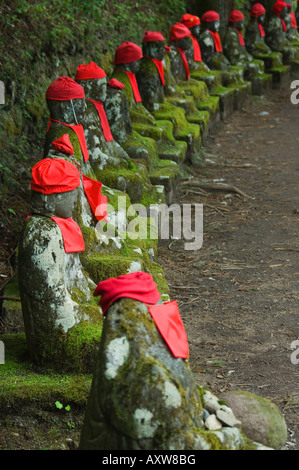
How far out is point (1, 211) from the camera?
706 cm

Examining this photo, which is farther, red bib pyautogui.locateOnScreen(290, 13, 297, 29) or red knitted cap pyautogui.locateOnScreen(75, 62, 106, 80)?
red bib pyautogui.locateOnScreen(290, 13, 297, 29)

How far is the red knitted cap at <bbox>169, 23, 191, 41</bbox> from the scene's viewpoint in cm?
1048

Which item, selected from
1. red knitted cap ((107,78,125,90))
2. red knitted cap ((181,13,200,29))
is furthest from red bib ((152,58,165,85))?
red knitted cap ((181,13,200,29))

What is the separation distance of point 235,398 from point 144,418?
106 cm

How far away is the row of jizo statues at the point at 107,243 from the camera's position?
3.05 metres

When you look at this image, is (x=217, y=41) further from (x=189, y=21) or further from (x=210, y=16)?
(x=189, y=21)

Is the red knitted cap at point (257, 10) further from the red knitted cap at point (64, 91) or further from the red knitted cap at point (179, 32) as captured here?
the red knitted cap at point (64, 91)

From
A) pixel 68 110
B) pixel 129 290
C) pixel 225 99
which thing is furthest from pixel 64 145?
pixel 225 99

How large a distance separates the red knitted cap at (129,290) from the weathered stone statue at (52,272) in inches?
30.5

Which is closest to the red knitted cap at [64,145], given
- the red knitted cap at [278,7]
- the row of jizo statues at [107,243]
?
the row of jizo statues at [107,243]

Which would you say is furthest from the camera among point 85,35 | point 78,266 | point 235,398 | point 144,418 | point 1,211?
point 85,35

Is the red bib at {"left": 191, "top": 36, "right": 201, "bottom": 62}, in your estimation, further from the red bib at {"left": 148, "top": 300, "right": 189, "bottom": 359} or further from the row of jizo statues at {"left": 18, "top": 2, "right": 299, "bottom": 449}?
the red bib at {"left": 148, "top": 300, "right": 189, "bottom": 359}

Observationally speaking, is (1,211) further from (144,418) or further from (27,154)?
(144,418)
